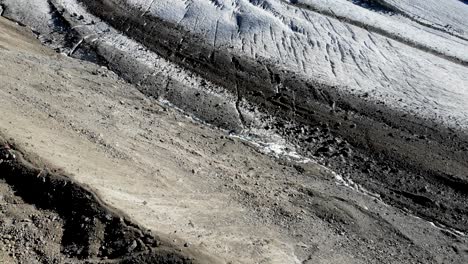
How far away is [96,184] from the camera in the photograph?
955cm

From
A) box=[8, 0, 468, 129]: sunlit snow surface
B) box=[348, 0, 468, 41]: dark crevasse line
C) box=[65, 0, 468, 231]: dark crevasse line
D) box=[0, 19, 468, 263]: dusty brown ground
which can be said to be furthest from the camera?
box=[348, 0, 468, 41]: dark crevasse line

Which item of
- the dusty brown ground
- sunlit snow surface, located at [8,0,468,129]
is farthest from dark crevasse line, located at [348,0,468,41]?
the dusty brown ground

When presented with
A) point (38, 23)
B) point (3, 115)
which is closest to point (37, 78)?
point (3, 115)

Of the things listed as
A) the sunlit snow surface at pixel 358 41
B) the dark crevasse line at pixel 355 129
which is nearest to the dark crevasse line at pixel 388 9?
the sunlit snow surface at pixel 358 41

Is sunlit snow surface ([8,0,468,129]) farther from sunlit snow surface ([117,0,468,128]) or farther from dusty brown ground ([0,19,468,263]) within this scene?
dusty brown ground ([0,19,468,263])

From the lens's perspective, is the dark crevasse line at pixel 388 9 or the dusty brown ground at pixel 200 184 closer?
the dusty brown ground at pixel 200 184

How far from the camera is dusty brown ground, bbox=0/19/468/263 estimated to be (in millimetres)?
9758

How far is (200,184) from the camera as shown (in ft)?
37.0

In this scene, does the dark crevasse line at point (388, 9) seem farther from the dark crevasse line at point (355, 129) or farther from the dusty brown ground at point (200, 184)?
the dusty brown ground at point (200, 184)

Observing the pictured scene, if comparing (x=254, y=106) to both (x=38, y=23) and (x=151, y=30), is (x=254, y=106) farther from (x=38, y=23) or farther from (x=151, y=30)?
(x=38, y=23)

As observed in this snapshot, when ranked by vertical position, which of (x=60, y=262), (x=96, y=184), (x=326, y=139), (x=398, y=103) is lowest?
(x=60, y=262)

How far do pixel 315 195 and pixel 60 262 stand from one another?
223 inches

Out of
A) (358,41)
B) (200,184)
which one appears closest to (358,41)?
(358,41)

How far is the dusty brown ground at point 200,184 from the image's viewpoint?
32.0ft
